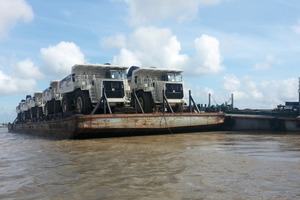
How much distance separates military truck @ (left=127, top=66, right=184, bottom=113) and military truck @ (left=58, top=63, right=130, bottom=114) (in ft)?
5.03

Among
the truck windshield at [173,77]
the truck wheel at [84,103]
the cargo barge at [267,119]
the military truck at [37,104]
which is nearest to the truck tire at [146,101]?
the truck windshield at [173,77]

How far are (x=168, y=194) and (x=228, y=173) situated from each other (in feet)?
5.91

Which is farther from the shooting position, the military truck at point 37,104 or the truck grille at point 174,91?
the military truck at point 37,104

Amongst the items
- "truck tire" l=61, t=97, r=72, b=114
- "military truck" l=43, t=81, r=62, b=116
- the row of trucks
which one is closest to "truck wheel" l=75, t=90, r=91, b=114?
the row of trucks

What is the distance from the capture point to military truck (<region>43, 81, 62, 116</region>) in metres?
24.9

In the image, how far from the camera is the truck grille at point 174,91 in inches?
838

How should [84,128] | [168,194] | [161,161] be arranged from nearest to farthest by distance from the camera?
[168,194] < [161,161] < [84,128]

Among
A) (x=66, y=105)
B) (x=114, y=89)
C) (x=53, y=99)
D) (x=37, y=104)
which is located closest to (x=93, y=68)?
(x=114, y=89)

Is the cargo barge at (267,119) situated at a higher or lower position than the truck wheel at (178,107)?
lower

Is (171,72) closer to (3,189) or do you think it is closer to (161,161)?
(161,161)

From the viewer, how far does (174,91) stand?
845 inches

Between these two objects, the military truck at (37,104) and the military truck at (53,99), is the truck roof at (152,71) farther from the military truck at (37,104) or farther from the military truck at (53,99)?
the military truck at (37,104)

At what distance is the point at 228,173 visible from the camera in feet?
21.4

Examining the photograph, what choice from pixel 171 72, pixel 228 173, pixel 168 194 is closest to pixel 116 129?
pixel 171 72
